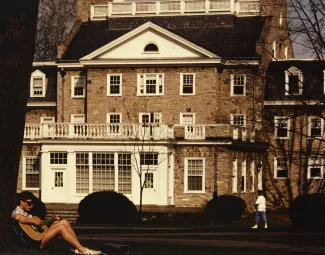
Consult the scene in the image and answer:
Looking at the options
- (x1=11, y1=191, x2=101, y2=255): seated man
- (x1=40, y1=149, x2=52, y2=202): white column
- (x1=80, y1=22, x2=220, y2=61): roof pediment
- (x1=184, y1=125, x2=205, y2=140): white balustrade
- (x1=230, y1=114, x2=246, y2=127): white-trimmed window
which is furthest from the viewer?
(x1=230, y1=114, x2=246, y2=127): white-trimmed window

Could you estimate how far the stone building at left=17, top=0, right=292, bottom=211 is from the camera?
192ft

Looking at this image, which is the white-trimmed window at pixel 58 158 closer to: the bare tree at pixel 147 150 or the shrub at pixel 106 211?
the bare tree at pixel 147 150

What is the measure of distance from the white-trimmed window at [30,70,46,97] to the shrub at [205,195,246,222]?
21.7 metres

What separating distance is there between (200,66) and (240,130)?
5.44 m

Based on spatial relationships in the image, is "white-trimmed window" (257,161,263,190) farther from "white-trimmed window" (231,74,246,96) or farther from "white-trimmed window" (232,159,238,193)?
"white-trimmed window" (232,159,238,193)

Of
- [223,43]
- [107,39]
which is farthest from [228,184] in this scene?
[107,39]

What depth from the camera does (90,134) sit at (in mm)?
59438

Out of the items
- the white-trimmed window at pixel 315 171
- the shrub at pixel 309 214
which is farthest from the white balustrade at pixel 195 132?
the shrub at pixel 309 214

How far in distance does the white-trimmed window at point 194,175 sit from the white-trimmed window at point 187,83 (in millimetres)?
6317

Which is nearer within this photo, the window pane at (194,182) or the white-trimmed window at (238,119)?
the window pane at (194,182)

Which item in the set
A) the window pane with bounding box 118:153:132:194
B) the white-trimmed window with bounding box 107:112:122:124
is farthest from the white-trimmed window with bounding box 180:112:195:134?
the window pane with bounding box 118:153:132:194

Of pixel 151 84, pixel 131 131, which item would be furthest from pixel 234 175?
pixel 151 84

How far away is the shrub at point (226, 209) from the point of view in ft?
165

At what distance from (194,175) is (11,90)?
3699 cm
